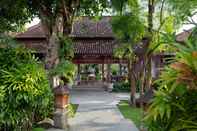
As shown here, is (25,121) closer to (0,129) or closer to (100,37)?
(0,129)

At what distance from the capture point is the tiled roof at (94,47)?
101ft

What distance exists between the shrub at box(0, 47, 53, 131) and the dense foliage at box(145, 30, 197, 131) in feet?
17.7

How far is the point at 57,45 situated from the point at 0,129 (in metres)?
4.97

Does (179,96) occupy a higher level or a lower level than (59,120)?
higher

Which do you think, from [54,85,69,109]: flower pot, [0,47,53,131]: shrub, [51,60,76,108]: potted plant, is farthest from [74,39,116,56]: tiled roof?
[0,47,53,131]: shrub

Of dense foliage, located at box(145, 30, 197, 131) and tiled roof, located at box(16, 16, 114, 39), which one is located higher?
tiled roof, located at box(16, 16, 114, 39)

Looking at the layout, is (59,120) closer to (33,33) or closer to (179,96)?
(179,96)

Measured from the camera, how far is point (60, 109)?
472 inches

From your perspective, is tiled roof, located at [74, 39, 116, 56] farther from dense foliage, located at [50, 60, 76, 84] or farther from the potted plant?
dense foliage, located at [50, 60, 76, 84]

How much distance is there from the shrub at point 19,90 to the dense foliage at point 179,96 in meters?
5.41

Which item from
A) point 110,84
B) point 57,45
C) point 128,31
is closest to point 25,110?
point 57,45

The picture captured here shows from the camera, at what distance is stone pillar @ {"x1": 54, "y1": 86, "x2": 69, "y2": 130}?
11.7 meters

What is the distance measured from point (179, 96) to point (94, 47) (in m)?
28.1

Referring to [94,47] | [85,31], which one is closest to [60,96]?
[94,47]
